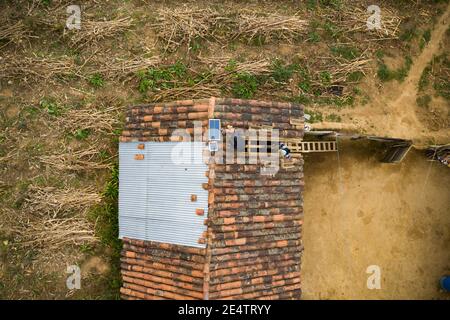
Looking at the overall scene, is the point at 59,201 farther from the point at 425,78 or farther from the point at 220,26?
the point at 425,78

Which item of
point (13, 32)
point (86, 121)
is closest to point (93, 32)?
point (13, 32)

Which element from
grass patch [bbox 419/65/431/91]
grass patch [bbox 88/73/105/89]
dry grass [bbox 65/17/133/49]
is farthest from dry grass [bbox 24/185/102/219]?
grass patch [bbox 419/65/431/91]

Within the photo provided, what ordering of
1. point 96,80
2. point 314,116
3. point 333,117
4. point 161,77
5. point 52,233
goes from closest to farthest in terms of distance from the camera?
point 52,233
point 96,80
point 161,77
point 314,116
point 333,117

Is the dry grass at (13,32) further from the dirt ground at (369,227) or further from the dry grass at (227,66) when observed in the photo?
the dirt ground at (369,227)

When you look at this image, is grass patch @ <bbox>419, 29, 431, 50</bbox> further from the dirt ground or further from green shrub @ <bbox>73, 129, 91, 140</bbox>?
green shrub @ <bbox>73, 129, 91, 140</bbox>

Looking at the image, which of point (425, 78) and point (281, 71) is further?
point (425, 78)

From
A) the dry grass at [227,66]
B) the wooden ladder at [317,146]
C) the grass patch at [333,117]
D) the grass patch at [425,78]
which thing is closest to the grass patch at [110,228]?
the dry grass at [227,66]
